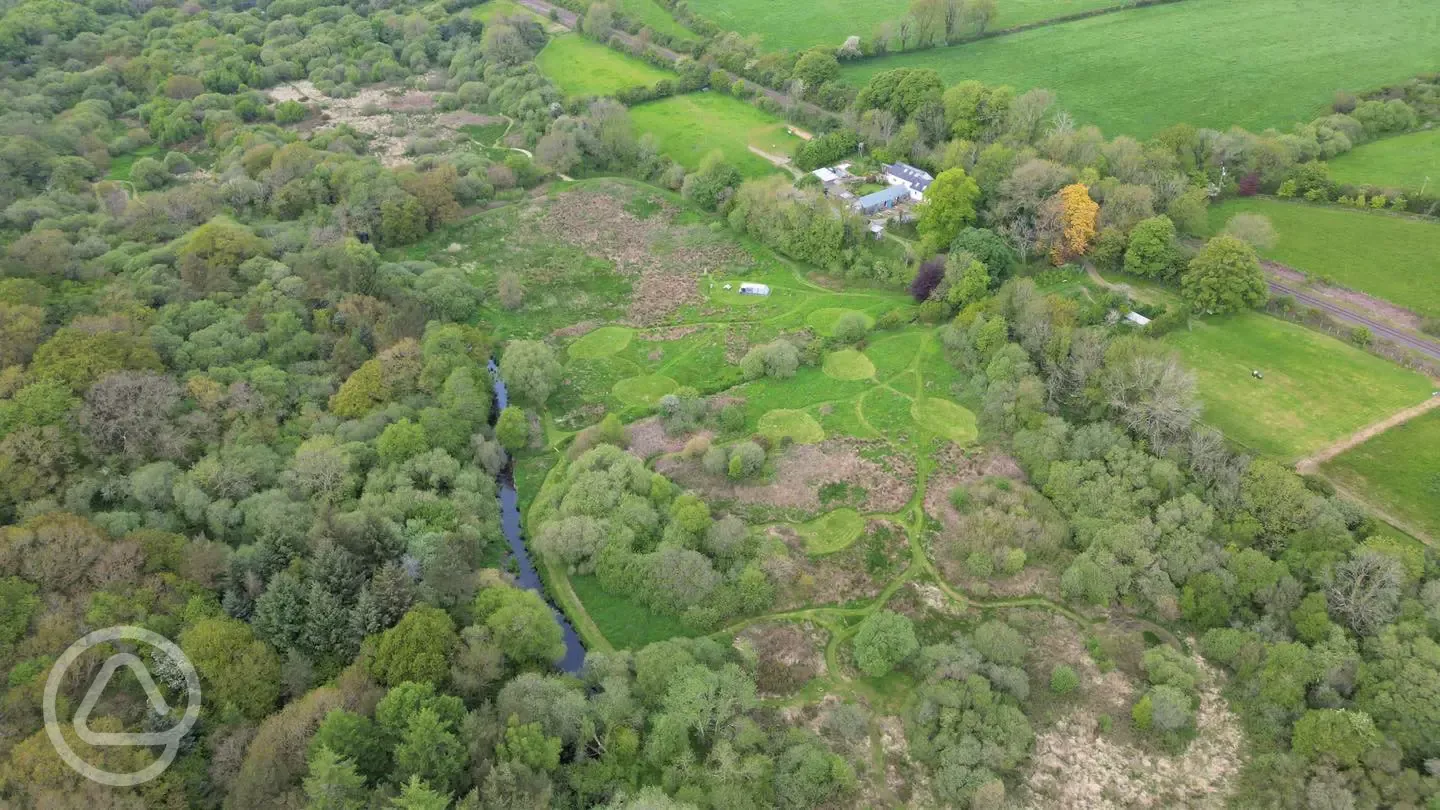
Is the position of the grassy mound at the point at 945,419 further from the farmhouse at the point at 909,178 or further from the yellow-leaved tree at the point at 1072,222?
the farmhouse at the point at 909,178

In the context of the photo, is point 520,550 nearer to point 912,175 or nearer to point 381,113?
point 912,175

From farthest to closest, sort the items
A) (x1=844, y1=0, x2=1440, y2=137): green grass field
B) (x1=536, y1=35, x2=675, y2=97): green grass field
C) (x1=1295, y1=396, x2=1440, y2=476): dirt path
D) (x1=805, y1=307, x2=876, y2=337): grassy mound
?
(x1=536, y1=35, x2=675, y2=97): green grass field < (x1=844, y1=0, x2=1440, y2=137): green grass field < (x1=805, y1=307, x2=876, y2=337): grassy mound < (x1=1295, y1=396, x2=1440, y2=476): dirt path

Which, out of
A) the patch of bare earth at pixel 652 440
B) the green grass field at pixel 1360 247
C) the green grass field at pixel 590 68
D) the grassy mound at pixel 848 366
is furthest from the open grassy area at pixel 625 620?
the green grass field at pixel 590 68

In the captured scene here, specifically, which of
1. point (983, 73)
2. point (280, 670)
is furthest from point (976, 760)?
point (983, 73)

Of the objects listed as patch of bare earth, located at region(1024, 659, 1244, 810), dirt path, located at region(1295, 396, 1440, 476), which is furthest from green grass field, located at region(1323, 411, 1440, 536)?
patch of bare earth, located at region(1024, 659, 1244, 810)

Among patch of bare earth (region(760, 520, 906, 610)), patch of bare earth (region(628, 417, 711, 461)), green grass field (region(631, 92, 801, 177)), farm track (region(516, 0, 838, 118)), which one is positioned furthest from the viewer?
farm track (region(516, 0, 838, 118))

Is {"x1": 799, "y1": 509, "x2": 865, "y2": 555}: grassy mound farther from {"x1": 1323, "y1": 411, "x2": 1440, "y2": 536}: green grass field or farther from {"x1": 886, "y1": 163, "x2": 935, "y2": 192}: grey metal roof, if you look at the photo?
{"x1": 886, "y1": 163, "x2": 935, "y2": 192}: grey metal roof
